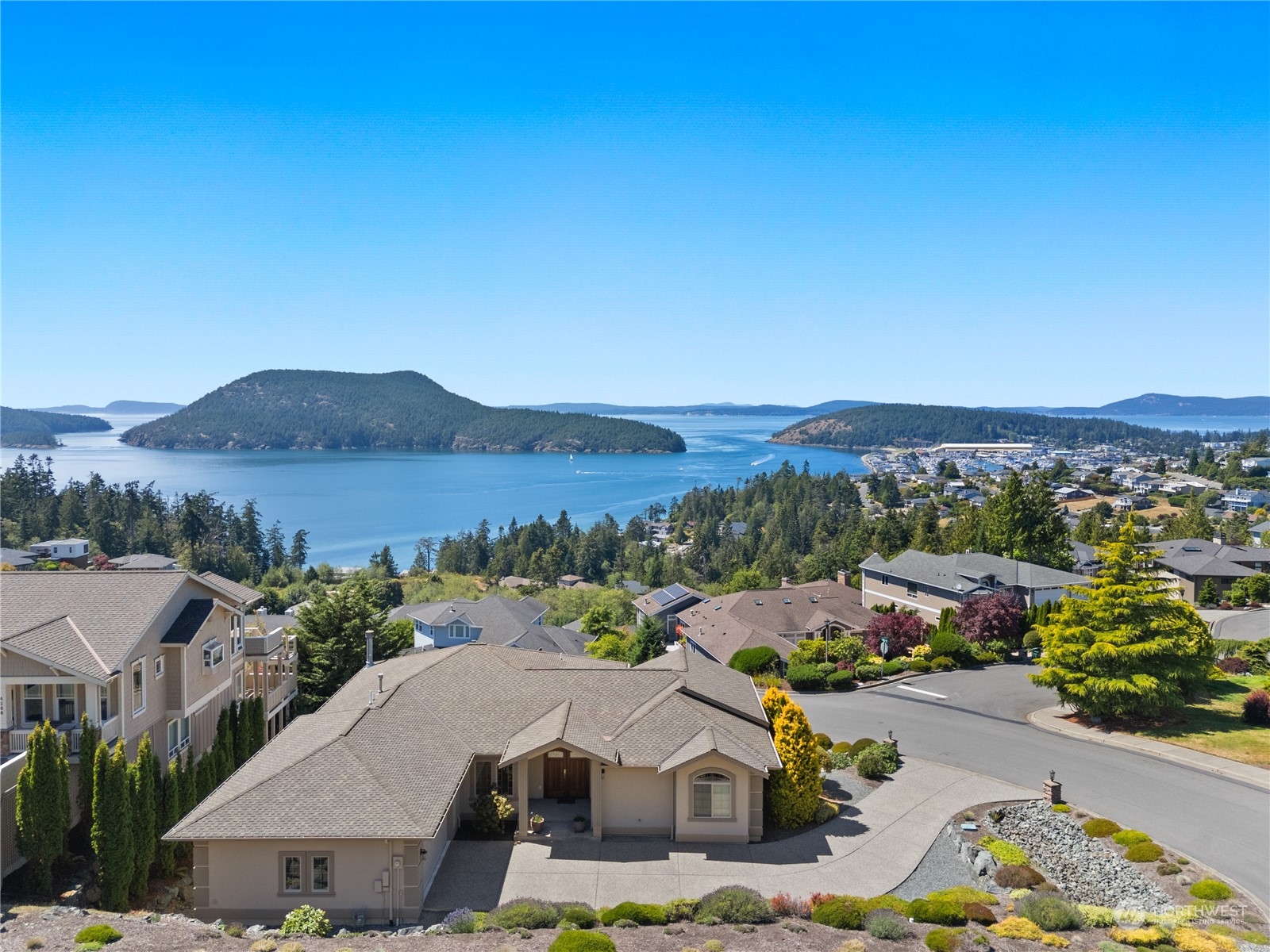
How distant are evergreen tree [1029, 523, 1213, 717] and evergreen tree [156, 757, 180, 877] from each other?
25.8 metres

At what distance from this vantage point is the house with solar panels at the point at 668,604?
191 ft

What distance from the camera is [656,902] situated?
648 inches

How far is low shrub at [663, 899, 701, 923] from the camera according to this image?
15.3 metres

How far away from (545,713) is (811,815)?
6.72 meters

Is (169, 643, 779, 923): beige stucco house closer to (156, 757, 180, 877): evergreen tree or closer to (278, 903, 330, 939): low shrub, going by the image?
(278, 903, 330, 939): low shrub

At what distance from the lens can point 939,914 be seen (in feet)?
49.5

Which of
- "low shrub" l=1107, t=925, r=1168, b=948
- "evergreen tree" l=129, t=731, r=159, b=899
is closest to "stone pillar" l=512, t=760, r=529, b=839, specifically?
"evergreen tree" l=129, t=731, r=159, b=899

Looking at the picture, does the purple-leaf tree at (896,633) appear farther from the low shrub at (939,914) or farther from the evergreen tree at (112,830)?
the evergreen tree at (112,830)

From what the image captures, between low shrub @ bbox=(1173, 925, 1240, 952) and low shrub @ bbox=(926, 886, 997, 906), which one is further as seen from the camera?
low shrub @ bbox=(926, 886, 997, 906)

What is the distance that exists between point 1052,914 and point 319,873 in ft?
42.0

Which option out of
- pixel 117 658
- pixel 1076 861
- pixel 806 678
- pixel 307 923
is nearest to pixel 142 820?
pixel 117 658

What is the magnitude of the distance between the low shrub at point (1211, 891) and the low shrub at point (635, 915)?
34.0 feet

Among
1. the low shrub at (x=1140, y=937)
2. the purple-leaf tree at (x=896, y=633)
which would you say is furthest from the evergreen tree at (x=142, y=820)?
the purple-leaf tree at (x=896, y=633)

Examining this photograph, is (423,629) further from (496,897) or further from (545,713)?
(496,897)
